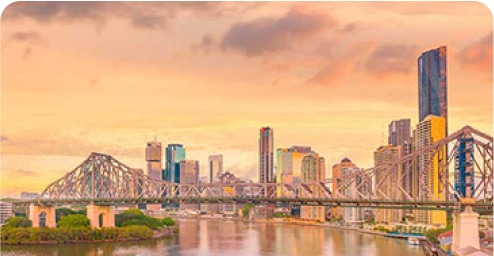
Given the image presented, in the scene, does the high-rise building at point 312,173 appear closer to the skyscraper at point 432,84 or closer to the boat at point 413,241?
the skyscraper at point 432,84

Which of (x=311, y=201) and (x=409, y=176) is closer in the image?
(x=311, y=201)

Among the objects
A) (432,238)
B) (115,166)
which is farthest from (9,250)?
(432,238)

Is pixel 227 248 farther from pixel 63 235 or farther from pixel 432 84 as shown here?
pixel 432 84

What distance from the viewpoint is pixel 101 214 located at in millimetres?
18047

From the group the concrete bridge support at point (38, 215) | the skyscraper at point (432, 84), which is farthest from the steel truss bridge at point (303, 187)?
the skyscraper at point (432, 84)

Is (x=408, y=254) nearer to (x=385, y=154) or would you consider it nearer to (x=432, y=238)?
(x=432, y=238)

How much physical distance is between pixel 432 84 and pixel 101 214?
16.9 metres

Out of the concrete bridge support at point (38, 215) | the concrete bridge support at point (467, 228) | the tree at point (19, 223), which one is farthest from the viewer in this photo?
the concrete bridge support at point (38, 215)

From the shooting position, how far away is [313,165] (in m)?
32.7

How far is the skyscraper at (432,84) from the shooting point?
29.5 metres

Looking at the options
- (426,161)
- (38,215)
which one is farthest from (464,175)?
(38,215)

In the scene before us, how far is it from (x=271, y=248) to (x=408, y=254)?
2.88 m

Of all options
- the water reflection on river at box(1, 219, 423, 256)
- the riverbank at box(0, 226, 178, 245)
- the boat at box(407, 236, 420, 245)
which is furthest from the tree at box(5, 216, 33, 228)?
the boat at box(407, 236, 420, 245)

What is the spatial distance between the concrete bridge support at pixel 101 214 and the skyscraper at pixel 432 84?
14647mm
